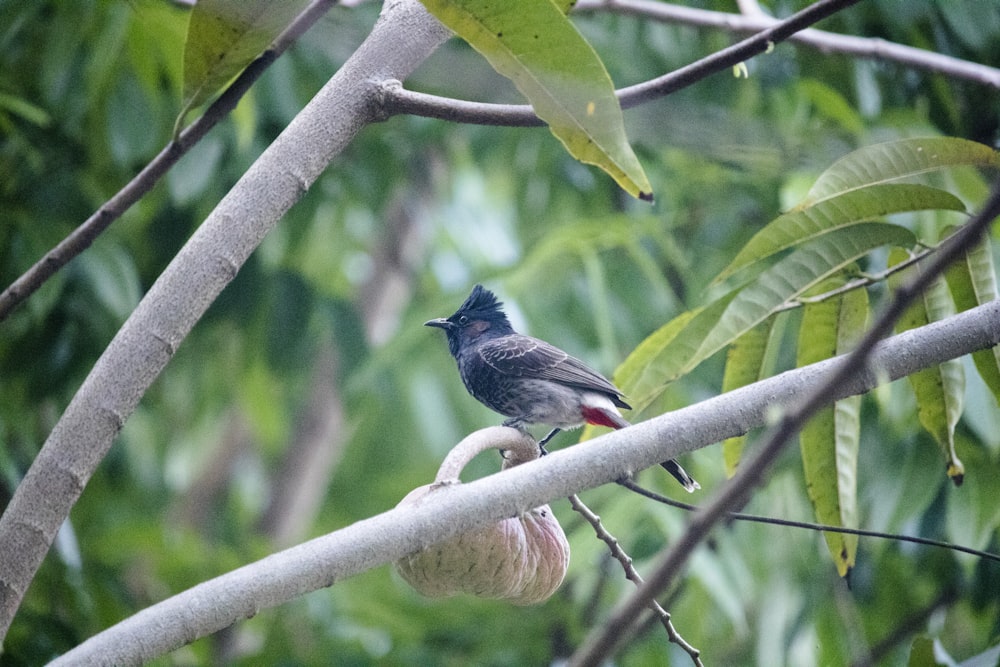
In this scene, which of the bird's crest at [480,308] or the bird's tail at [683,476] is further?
the bird's crest at [480,308]

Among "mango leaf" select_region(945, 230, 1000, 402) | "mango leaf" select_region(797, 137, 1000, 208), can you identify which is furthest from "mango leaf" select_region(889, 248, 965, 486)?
"mango leaf" select_region(797, 137, 1000, 208)

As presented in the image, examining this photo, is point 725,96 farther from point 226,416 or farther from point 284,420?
point 226,416

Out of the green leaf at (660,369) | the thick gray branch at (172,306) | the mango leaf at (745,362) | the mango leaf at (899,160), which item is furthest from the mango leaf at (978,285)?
the thick gray branch at (172,306)

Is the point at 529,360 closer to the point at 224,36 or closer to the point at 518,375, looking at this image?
the point at 518,375

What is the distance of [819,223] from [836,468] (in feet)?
1.63

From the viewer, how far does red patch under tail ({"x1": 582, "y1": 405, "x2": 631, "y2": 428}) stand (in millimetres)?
2311

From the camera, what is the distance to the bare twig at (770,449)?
845 millimetres

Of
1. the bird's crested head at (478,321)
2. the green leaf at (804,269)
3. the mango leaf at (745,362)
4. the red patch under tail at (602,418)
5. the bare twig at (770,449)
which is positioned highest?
the bird's crested head at (478,321)

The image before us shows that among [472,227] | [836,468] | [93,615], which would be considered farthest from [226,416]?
[836,468]

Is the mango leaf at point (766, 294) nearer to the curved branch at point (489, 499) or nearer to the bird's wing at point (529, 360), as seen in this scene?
the curved branch at point (489, 499)

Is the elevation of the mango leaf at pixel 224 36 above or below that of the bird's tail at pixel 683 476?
above

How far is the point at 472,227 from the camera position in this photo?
5648mm

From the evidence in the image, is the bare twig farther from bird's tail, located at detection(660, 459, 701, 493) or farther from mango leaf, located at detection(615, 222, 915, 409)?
bird's tail, located at detection(660, 459, 701, 493)

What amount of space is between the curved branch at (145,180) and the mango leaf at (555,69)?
0.30 m
